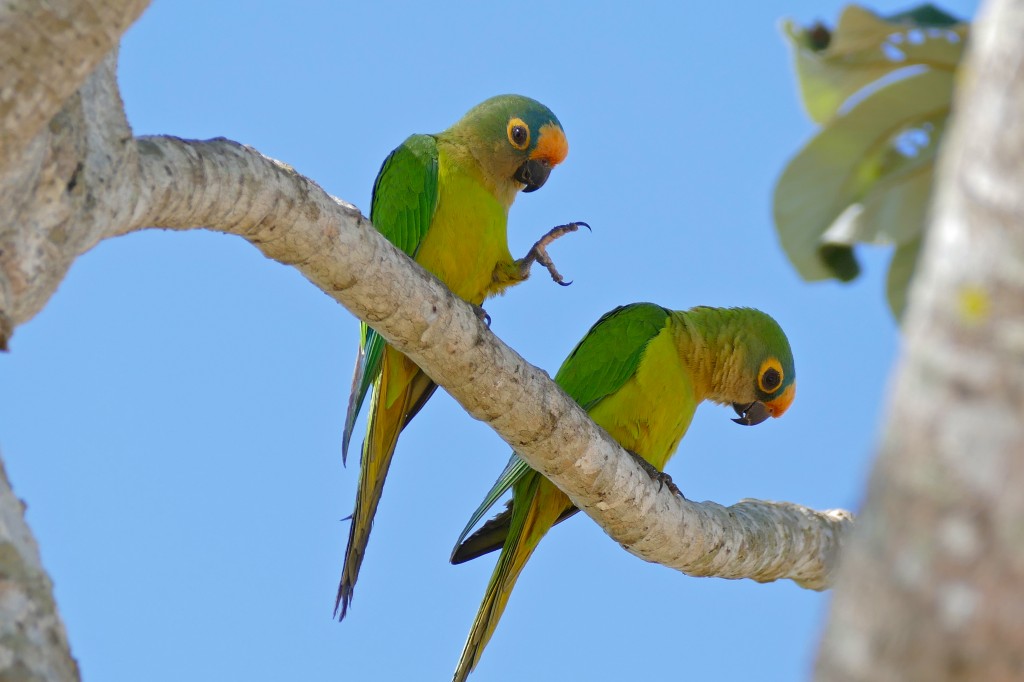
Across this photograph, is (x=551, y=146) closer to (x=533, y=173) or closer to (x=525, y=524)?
(x=533, y=173)

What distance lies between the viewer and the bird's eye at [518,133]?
5199 mm

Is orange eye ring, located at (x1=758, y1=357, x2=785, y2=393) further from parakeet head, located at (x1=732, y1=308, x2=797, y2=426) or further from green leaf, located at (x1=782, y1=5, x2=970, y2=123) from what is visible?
green leaf, located at (x1=782, y1=5, x2=970, y2=123)

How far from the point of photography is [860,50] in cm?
173

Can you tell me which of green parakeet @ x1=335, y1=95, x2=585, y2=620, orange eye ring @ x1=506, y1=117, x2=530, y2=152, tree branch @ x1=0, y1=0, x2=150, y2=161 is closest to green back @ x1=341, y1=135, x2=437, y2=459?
green parakeet @ x1=335, y1=95, x2=585, y2=620

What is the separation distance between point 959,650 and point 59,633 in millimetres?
1338

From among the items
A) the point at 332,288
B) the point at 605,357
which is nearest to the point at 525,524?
the point at 605,357

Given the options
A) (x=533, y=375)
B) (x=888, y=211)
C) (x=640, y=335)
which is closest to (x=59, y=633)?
(x=888, y=211)

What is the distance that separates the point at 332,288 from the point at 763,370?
2.61 meters

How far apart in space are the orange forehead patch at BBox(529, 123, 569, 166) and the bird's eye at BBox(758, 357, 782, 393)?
1479mm

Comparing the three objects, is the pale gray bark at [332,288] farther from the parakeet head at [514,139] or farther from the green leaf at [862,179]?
the parakeet head at [514,139]

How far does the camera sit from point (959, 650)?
0.90 m

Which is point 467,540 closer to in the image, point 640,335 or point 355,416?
point 355,416

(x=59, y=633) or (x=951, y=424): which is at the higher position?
(x=951, y=424)

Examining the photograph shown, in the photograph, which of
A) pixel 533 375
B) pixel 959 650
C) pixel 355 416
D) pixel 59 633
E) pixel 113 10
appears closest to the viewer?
pixel 959 650
